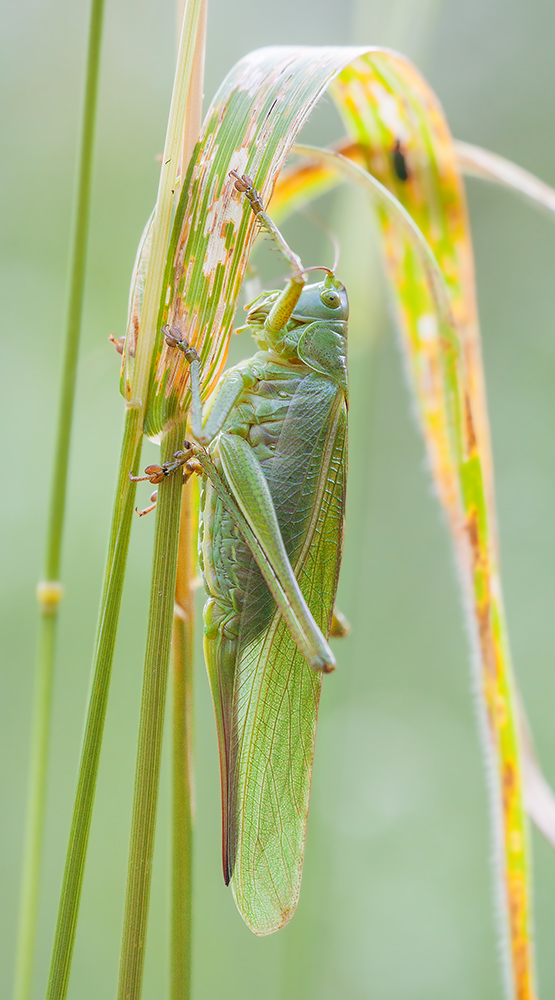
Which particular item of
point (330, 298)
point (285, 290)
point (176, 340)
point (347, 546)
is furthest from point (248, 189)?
point (347, 546)

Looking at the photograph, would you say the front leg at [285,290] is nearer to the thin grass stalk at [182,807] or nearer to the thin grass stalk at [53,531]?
the thin grass stalk at [53,531]

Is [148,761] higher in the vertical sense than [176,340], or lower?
lower

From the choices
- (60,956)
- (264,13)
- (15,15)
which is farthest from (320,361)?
(264,13)

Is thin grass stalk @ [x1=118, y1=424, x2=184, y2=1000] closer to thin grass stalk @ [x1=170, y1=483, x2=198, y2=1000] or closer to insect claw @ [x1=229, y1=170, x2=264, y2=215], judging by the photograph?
thin grass stalk @ [x1=170, y1=483, x2=198, y2=1000]

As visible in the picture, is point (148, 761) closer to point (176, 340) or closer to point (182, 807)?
point (182, 807)

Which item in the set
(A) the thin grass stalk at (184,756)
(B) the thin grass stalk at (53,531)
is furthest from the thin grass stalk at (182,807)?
(B) the thin grass stalk at (53,531)

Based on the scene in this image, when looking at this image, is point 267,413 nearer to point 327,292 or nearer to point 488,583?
point 327,292
